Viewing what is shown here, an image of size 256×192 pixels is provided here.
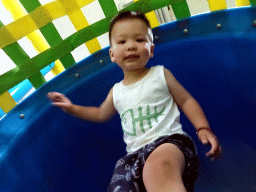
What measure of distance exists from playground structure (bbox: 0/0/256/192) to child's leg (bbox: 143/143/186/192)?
32 cm

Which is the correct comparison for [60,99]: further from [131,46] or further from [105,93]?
[131,46]

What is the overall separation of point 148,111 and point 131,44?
0.18 meters

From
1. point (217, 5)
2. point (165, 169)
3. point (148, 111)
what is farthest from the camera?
point (217, 5)

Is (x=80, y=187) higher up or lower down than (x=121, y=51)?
lower down

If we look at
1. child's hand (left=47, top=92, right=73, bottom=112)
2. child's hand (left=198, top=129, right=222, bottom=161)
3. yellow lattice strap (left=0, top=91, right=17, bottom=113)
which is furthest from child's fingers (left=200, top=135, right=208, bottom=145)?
yellow lattice strap (left=0, top=91, right=17, bottom=113)

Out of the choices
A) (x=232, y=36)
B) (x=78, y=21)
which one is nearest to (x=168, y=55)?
(x=232, y=36)

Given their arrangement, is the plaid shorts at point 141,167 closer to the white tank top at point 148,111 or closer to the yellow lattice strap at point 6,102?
the white tank top at point 148,111

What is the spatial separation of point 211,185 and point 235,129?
20 centimetres

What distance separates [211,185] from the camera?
2.60 feet

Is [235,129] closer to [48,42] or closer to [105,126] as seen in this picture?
[105,126]

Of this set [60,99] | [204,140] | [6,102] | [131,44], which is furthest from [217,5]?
[6,102]

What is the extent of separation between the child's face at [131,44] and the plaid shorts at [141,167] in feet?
0.70

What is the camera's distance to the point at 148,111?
0.62 meters

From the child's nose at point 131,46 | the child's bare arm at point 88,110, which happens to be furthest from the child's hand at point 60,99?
the child's nose at point 131,46
